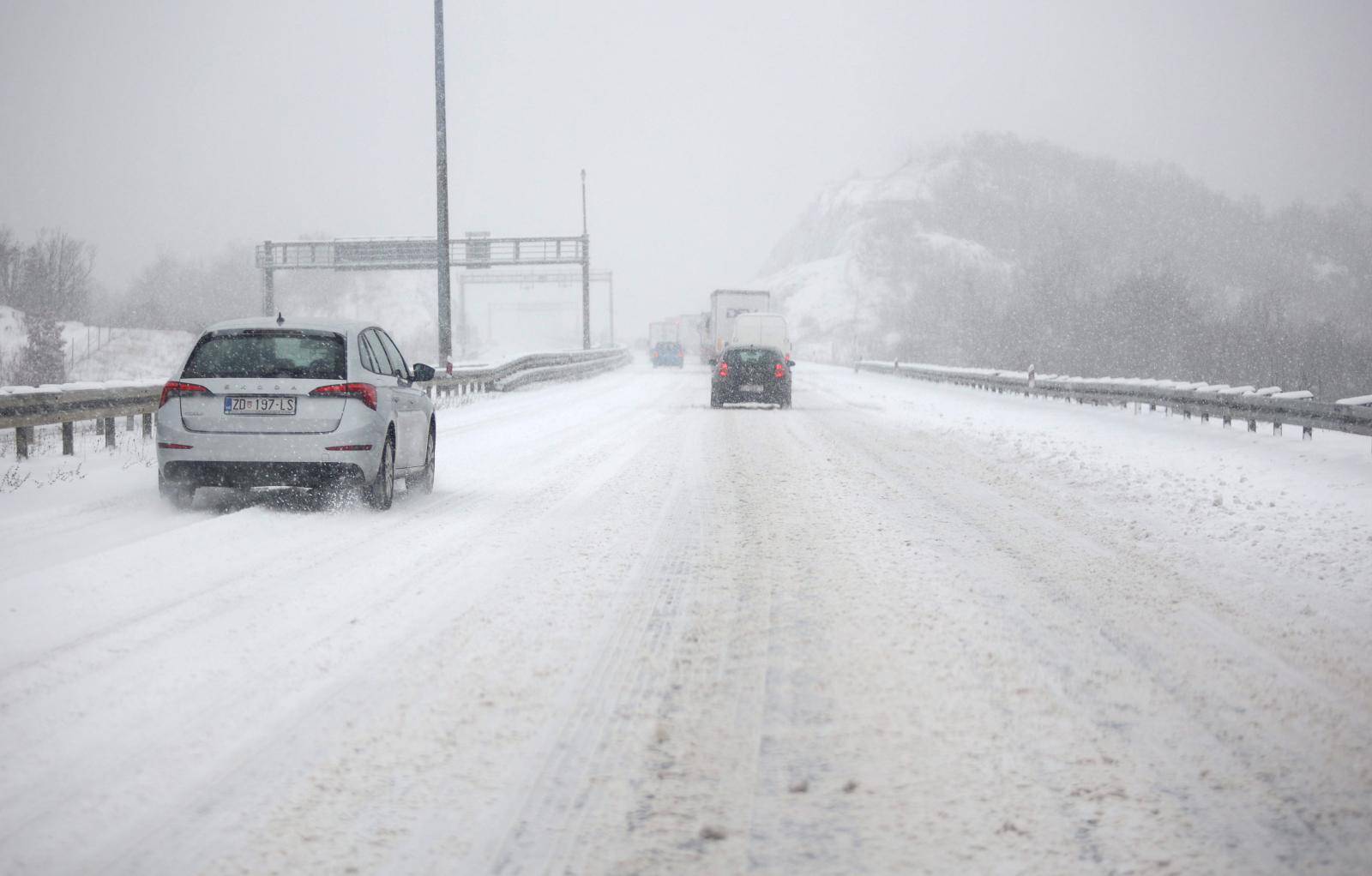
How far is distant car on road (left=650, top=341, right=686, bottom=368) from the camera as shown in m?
64.4

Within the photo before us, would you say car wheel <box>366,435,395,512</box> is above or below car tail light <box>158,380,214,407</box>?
below

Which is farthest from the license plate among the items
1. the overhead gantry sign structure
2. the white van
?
the overhead gantry sign structure

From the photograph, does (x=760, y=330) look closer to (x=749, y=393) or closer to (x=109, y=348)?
(x=749, y=393)

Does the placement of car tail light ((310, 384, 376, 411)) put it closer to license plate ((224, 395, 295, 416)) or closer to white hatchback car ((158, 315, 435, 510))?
white hatchback car ((158, 315, 435, 510))

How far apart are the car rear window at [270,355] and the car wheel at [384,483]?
742 mm

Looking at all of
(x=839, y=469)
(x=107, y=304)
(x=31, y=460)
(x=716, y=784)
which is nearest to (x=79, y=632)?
(x=716, y=784)

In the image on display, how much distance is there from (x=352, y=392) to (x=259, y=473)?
3.16 ft

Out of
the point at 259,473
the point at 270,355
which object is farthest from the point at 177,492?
the point at 270,355

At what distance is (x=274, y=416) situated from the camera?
866cm

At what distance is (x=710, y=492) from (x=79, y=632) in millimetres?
6193

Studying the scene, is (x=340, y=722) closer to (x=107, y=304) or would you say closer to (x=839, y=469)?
(x=839, y=469)

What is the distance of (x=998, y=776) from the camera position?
10.9ft

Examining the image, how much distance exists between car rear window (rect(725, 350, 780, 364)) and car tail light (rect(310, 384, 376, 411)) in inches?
631

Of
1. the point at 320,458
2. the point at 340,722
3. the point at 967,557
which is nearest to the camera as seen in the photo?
the point at 340,722
